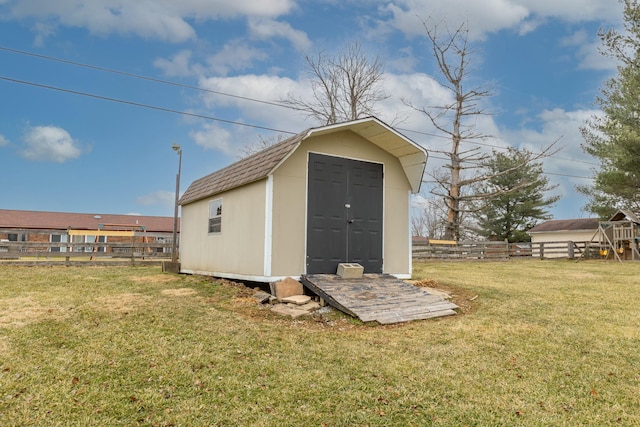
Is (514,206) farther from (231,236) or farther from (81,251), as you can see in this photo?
(81,251)

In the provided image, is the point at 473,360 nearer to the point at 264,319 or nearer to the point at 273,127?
the point at 264,319

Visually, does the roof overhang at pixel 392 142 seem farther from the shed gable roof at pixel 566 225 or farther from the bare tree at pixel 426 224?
the bare tree at pixel 426 224

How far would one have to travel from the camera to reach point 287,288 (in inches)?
287

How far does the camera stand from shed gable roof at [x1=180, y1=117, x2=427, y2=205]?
24.7ft

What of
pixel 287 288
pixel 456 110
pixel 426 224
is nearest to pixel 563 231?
pixel 426 224

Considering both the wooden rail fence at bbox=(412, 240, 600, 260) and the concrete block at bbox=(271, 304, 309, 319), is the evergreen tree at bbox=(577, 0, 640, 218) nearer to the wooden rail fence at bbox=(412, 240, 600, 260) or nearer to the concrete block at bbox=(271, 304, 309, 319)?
the wooden rail fence at bbox=(412, 240, 600, 260)

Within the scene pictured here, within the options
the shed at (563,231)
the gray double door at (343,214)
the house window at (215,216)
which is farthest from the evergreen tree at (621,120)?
the house window at (215,216)

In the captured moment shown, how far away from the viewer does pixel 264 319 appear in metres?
5.92

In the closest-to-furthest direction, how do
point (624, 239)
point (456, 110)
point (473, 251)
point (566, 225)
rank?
point (473, 251)
point (624, 239)
point (456, 110)
point (566, 225)

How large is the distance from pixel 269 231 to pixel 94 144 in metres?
13.2

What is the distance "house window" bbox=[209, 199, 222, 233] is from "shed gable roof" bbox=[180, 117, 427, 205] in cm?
30

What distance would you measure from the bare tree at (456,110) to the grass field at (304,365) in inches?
554

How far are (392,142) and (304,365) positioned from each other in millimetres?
5735

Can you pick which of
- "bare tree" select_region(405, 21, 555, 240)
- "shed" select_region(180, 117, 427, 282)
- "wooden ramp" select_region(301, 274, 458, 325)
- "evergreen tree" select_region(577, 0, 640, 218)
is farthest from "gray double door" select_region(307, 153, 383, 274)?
"evergreen tree" select_region(577, 0, 640, 218)
